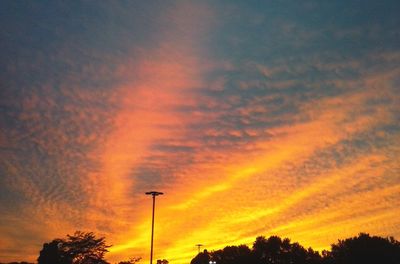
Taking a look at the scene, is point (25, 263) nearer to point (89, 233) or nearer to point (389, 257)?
point (89, 233)

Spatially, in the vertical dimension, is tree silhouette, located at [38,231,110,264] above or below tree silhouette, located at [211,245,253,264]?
below

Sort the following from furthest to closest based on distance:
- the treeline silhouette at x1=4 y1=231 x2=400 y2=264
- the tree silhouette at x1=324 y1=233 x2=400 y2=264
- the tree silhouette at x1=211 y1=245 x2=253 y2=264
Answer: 1. the tree silhouette at x1=211 y1=245 x2=253 y2=264
2. the tree silhouette at x1=324 y1=233 x2=400 y2=264
3. the treeline silhouette at x1=4 y1=231 x2=400 y2=264

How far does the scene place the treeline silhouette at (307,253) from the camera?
76831mm

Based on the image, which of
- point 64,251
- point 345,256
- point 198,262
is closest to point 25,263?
point 64,251

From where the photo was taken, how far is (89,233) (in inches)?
2387

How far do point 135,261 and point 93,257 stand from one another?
9979 mm

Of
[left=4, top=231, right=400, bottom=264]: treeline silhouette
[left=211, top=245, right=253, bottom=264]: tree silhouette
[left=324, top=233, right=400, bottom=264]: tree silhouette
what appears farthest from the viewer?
[left=211, top=245, right=253, bottom=264]: tree silhouette

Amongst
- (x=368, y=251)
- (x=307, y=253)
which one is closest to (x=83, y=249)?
(x=368, y=251)

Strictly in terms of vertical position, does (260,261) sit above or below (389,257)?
above

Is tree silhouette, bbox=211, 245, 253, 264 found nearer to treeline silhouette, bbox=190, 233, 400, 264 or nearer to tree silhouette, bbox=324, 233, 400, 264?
treeline silhouette, bbox=190, 233, 400, 264

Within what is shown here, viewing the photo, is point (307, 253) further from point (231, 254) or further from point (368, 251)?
point (368, 251)

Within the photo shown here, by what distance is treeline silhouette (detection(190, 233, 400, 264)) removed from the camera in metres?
76.8

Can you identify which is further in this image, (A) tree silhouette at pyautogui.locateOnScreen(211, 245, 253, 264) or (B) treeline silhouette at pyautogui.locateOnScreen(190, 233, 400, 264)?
(A) tree silhouette at pyautogui.locateOnScreen(211, 245, 253, 264)

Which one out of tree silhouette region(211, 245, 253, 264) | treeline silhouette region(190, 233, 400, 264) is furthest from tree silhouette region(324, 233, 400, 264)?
tree silhouette region(211, 245, 253, 264)
